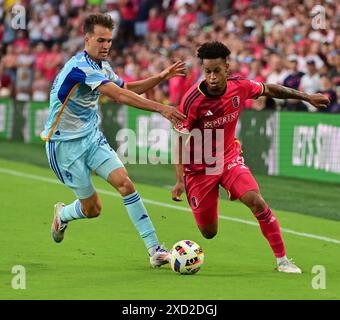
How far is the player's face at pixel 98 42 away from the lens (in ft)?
30.8

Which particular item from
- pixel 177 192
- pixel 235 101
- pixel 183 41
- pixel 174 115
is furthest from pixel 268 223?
pixel 183 41

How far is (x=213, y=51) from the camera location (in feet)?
30.2

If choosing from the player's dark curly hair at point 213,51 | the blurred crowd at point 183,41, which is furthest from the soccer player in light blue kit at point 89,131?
the blurred crowd at point 183,41

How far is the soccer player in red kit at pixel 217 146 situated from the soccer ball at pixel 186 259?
1.65 feet

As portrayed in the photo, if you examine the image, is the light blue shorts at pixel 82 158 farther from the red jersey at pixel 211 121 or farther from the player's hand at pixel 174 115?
the player's hand at pixel 174 115

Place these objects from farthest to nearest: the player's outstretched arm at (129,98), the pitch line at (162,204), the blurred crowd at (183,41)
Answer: the blurred crowd at (183,41)
the pitch line at (162,204)
the player's outstretched arm at (129,98)

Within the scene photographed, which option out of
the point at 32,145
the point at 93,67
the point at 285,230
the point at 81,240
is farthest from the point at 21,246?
the point at 32,145

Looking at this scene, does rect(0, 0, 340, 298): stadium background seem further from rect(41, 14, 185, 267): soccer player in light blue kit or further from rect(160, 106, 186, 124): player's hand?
rect(160, 106, 186, 124): player's hand

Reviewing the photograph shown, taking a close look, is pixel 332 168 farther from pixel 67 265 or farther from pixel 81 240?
pixel 67 265

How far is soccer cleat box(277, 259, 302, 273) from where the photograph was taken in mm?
9305

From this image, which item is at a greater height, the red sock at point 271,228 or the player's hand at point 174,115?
the player's hand at point 174,115

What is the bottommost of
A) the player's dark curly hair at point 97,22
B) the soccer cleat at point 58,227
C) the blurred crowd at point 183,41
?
the soccer cleat at point 58,227

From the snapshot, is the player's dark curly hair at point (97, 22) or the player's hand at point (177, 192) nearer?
the player's hand at point (177, 192)

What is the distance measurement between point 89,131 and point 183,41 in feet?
47.3
